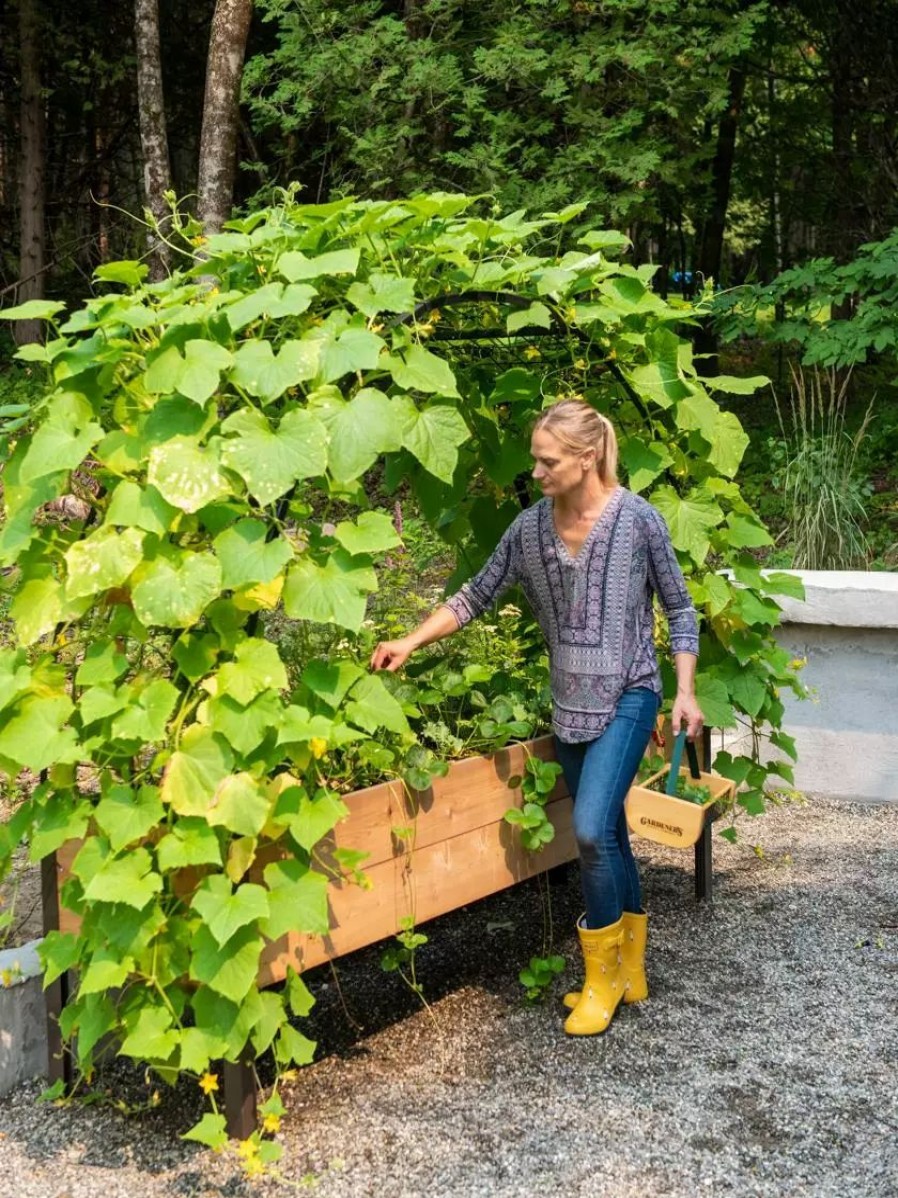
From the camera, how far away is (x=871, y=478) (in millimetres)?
7156

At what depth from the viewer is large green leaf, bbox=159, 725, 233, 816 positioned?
226 cm

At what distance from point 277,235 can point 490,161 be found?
5057mm

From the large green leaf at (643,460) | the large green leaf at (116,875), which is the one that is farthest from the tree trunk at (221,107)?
the large green leaf at (116,875)

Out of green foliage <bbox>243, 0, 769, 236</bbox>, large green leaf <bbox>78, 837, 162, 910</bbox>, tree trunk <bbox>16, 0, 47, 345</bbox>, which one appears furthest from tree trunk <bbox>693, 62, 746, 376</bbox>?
large green leaf <bbox>78, 837, 162, 910</bbox>

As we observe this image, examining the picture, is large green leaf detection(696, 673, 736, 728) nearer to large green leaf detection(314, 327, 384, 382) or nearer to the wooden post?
the wooden post

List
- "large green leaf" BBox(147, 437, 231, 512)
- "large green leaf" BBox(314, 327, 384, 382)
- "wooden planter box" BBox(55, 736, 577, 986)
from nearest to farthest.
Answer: "large green leaf" BBox(147, 437, 231, 512), "large green leaf" BBox(314, 327, 384, 382), "wooden planter box" BBox(55, 736, 577, 986)

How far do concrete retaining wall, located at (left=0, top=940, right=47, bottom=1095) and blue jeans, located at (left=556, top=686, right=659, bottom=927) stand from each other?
118cm

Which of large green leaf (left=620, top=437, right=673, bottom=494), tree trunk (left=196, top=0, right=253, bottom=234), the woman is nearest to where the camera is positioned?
the woman

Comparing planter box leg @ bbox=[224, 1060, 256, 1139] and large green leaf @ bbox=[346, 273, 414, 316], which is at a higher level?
large green leaf @ bbox=[346, 273, 414, 316]

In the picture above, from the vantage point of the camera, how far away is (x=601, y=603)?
2.87m

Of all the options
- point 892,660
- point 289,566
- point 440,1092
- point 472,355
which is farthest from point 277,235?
point 892,660

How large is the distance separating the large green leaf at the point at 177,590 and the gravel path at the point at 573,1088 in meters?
1.04

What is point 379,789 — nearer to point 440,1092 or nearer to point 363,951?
point 440,1092

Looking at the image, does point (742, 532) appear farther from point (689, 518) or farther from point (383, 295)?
point (383, 295)
